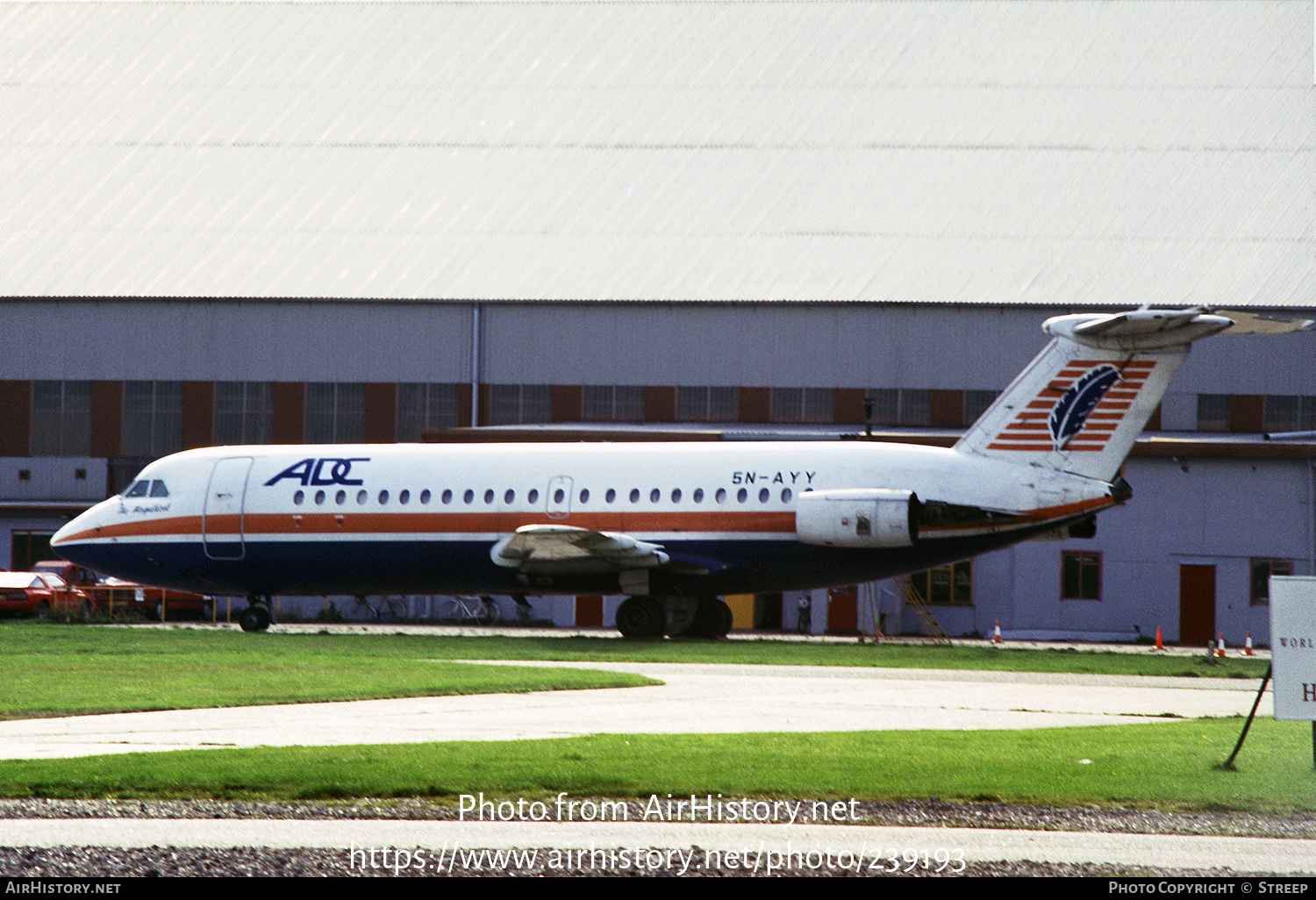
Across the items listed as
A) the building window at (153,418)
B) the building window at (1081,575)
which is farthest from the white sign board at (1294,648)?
the building window at (153,418)

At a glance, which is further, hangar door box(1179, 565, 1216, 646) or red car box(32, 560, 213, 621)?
red car box(32, 560, 213, 621)

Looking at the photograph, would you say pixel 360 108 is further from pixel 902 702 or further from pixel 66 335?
pixel 902 702

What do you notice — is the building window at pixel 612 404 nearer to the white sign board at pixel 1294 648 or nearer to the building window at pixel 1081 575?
the building window at pixel 1081 575

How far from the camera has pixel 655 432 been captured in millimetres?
41375

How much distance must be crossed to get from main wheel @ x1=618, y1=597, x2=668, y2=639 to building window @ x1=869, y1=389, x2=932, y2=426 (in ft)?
48.0

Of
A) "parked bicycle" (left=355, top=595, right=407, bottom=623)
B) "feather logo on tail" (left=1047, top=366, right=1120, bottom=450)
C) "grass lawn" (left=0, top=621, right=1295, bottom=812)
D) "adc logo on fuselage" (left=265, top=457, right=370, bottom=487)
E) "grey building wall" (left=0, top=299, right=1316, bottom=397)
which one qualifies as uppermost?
"grey building wall" (left=0, top=299, right=1316, bottom=397)

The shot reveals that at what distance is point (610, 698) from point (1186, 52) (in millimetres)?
41597

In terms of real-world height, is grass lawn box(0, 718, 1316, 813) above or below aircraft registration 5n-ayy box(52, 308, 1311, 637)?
below

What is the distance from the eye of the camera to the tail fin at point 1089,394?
92.0ft

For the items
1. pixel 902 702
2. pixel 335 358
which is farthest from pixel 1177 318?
pixel 335 358

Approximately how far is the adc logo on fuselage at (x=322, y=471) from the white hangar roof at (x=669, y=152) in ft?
46.8

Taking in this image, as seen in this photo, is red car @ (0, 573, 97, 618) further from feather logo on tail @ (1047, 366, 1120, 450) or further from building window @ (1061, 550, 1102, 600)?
building window @ (1061, 550, 1102, 600)

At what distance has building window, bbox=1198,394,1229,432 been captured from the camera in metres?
43.4

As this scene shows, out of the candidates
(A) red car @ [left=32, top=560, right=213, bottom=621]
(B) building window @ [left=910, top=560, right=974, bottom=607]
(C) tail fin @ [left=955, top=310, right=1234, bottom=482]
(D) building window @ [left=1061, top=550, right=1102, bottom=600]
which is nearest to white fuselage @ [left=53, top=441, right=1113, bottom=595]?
(C) tail fin @ [left=955, top=310, right=1234, bottom=482]
